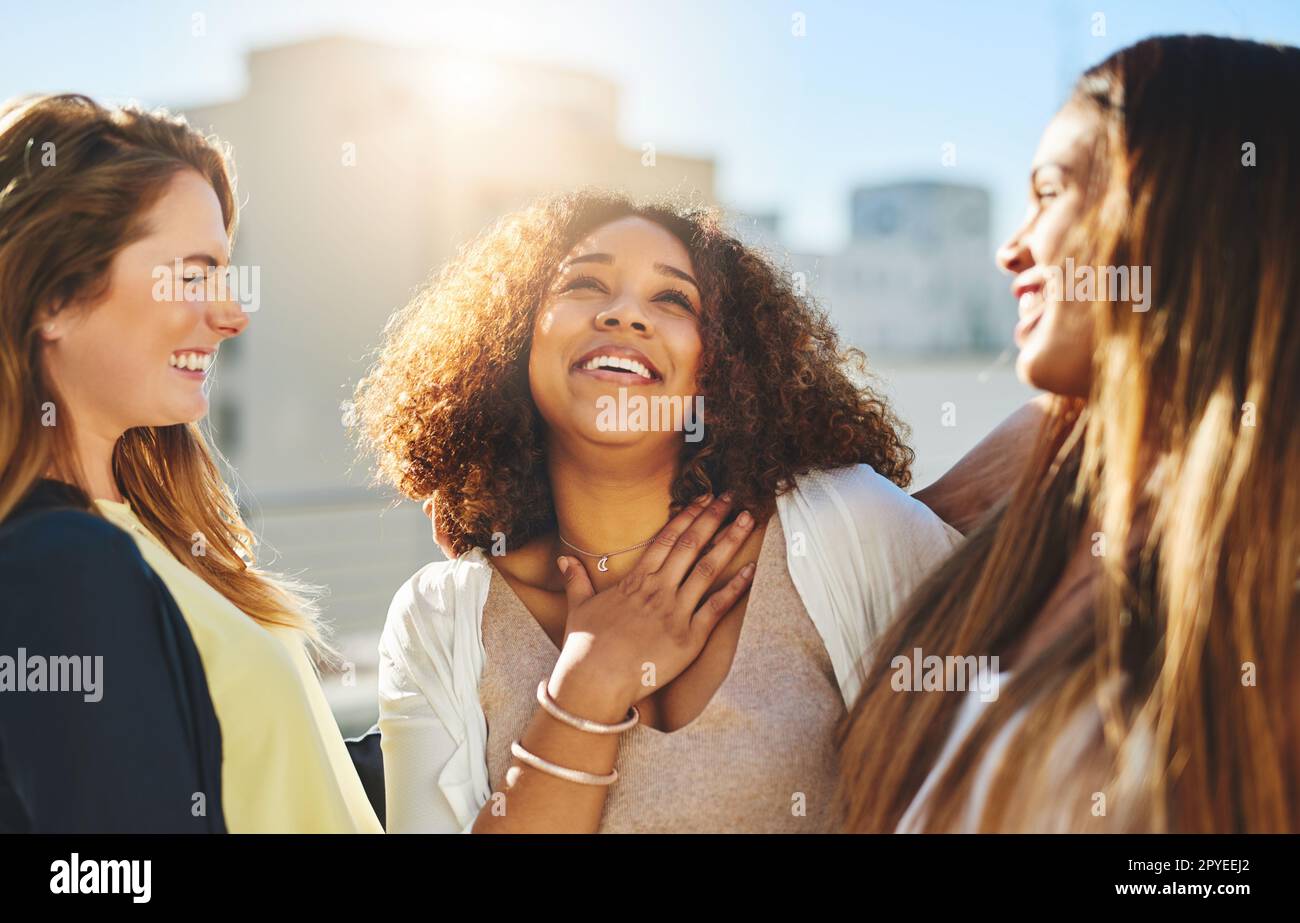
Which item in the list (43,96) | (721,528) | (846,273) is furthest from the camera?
(846,273)

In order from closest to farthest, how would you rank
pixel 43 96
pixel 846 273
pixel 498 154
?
pixel 43 96
pixel 498 154
pixel 846 273

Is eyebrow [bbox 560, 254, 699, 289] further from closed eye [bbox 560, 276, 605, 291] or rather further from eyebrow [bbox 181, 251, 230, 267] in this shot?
eyebrow [bbox 181, 251, 230, 267]

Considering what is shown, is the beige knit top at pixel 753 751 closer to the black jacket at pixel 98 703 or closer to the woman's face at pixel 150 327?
the black jacket at pixel 98 703

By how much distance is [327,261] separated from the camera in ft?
47.9

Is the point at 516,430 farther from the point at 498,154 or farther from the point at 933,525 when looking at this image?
the point at 498,154

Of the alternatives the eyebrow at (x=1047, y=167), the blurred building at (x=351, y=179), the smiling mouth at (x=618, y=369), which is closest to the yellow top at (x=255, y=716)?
the smiling mouth at (x=618, y=369)

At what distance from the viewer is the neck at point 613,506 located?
2105 mm

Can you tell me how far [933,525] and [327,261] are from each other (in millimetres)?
13534

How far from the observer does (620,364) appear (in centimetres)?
201

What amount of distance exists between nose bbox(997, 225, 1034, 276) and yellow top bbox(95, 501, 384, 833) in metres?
1.22

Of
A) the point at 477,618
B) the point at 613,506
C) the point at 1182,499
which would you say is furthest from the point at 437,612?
the point at 1182,499

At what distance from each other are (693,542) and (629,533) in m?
0.13

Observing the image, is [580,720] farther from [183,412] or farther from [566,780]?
[183,412]

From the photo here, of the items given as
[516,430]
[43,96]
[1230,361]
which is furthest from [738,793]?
[43,96]
